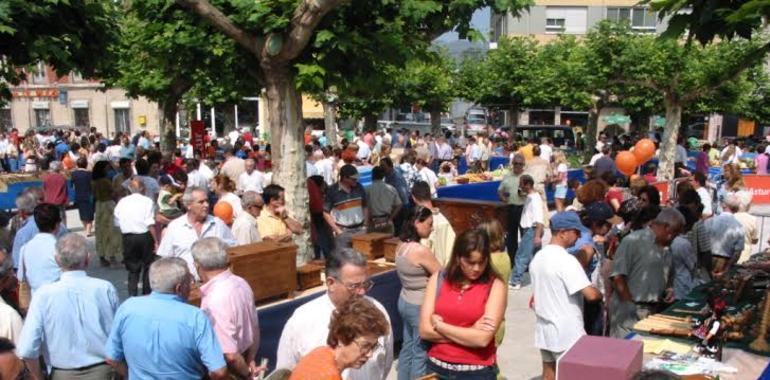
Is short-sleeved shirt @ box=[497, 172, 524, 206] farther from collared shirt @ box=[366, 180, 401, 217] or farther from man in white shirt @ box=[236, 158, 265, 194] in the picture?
man in white shirt @ box=[236, 158, 265, 194]

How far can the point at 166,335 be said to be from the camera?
382 cm

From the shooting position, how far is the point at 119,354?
4.05m

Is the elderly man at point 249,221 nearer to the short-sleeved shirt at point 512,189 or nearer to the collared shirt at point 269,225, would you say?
the collared shirt at point 269,225

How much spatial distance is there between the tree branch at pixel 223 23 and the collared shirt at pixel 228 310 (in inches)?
153

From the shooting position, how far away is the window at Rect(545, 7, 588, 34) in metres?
42.2

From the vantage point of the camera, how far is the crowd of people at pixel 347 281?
3861 mm

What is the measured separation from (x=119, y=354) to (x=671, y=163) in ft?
58.1

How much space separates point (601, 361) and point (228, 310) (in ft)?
7.40

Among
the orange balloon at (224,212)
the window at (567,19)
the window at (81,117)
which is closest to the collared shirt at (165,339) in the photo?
the orange balloon at (224,212)

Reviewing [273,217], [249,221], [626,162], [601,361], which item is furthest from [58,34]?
[626,162]

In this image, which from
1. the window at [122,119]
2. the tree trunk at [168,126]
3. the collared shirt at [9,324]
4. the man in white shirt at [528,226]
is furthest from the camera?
the window at [122,119]

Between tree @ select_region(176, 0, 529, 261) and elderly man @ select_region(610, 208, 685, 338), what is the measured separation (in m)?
3.06

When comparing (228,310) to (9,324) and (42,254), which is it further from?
(42,254)

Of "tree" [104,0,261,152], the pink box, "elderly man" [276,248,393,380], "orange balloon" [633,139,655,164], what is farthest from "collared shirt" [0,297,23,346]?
"orange balloon" [633,139,655,164]
